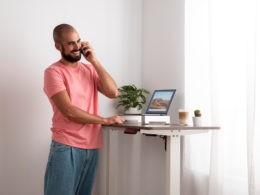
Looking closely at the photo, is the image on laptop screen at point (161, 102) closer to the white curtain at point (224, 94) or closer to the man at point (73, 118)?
the white curtain at point (224, 94)

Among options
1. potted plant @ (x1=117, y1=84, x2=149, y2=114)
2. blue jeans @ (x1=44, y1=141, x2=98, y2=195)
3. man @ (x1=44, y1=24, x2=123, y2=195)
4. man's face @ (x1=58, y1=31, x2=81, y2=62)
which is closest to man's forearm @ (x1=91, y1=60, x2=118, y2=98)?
man @ (x1=44, y1=24, x2=123, y2=195)

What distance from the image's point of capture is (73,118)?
198cm

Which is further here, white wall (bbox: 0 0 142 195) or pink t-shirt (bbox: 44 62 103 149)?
white wall (bbox: 0 0 142 195)

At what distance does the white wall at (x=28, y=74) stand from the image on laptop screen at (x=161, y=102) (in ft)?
1.79

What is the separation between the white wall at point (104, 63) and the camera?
256 centimetres

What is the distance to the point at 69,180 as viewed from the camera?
200cm

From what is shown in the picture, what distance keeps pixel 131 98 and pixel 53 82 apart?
0.95 m

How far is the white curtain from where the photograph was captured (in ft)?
6.71

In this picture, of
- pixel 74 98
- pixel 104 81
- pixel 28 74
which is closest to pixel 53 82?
pixel 74 98

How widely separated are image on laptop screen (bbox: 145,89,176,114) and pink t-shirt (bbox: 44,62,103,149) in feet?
1.70

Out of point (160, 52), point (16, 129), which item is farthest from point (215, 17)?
point (16, 129)

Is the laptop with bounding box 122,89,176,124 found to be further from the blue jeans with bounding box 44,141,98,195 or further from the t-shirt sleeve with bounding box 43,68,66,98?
the t-shirt sleeve with bounding box 43,68,66,98

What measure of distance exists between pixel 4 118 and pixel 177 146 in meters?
1.24

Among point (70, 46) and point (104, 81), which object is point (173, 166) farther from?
point (70, 46)
